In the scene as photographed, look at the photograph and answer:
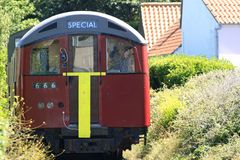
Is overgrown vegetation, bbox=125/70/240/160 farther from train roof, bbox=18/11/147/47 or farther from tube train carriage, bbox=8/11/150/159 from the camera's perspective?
train roof, bbox=18/11/147/47

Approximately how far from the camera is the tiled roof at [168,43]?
30797 millimetres

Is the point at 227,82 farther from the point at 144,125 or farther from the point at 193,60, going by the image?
the point at 193,60

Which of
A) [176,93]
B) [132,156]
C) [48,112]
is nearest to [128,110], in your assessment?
[48,112]

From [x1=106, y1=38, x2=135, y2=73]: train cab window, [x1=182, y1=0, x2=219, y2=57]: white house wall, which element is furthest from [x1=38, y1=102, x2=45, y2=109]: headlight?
[x1=182, y1=0, x2=219, y2=57]: white house wall

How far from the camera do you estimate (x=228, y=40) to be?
2553 cm

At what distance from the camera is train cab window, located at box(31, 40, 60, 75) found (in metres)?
14.2

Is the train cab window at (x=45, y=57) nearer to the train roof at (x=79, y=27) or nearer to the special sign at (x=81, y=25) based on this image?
the train roof at (x=79, y=27)

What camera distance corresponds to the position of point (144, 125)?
14.2 metres

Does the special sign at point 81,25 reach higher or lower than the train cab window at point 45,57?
higher

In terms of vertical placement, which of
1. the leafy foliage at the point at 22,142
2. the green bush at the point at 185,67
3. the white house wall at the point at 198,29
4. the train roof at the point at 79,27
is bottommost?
the leafy foliage at the point at 22,142

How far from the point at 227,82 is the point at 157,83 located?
28.3 ft

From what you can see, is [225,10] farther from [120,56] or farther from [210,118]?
[210,118]

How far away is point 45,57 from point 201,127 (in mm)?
3647

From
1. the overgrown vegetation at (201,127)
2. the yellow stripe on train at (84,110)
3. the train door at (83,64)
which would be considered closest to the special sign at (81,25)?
the train door at (83,64)
